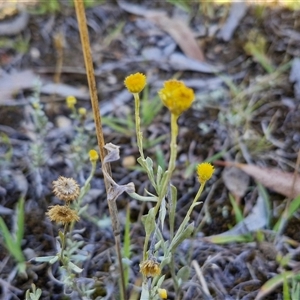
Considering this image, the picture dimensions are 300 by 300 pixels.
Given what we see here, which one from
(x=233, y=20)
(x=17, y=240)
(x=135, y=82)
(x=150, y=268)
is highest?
(x=135, y=82)

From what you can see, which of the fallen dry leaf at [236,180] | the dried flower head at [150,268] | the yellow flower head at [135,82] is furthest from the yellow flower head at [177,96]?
the fallen dry leaf at [236,180]

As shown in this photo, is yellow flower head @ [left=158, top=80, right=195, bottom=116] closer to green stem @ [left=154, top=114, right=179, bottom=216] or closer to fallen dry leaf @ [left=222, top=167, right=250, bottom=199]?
green stem @ [left=154, top=114, right=179, bottom=216]

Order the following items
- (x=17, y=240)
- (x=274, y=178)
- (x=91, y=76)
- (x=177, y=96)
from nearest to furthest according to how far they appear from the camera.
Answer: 1. (x=177, y=96)
2. (x=91, y=76)
3. (x=17, y=240)
4. (x=274, y=178)

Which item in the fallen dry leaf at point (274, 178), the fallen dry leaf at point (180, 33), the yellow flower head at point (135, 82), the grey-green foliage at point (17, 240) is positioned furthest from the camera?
the fallen dry leaf at point (180, 33)

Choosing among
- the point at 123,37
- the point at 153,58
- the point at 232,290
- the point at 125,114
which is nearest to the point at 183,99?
the point at 232,290

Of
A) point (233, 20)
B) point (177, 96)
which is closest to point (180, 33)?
point (233, 20)

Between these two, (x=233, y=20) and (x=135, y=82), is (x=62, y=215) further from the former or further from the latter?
(x=233, y=20)

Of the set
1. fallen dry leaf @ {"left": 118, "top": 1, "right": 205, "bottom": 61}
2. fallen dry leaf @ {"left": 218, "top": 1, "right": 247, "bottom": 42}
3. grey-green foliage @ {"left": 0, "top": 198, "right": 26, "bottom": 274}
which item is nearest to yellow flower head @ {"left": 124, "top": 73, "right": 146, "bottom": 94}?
grey-green foliage @ {"left": 0, "top": 198, "right": 26, "bottom": 274}

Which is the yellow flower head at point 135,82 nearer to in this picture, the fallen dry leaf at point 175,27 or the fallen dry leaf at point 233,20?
the fallen dry leaf at point 175,27
